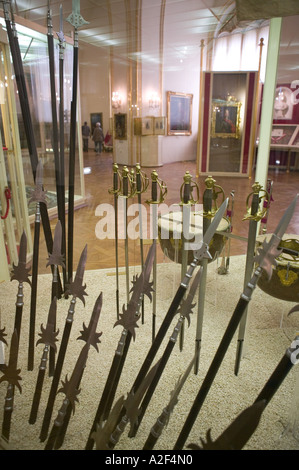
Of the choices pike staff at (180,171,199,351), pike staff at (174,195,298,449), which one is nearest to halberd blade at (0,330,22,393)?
pike staff at (174,195,298,449)

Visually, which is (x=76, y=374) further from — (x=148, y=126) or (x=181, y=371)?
(x=148, y=126)

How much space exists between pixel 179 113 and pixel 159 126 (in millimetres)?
280

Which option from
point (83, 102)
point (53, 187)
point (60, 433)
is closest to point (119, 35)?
point (83, 102)

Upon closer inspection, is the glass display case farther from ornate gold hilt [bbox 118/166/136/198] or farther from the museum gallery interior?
ornate gold hilt [bbox 118/166/136/198]

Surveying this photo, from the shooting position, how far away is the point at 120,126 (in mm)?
2408

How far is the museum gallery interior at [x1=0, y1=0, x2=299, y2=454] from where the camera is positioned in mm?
927

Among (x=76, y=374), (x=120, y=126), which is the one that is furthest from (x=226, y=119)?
(x=76, y=374)

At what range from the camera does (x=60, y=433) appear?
945 mm

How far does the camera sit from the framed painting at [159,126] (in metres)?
2.46

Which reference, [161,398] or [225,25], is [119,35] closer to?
[225,25]

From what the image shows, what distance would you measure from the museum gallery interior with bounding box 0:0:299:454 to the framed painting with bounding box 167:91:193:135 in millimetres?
16

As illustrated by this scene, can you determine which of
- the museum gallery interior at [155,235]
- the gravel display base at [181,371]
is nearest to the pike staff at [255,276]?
the museum gallery interior at [155,235]

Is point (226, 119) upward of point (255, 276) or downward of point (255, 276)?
upward

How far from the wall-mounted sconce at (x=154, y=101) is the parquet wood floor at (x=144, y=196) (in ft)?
1.43
